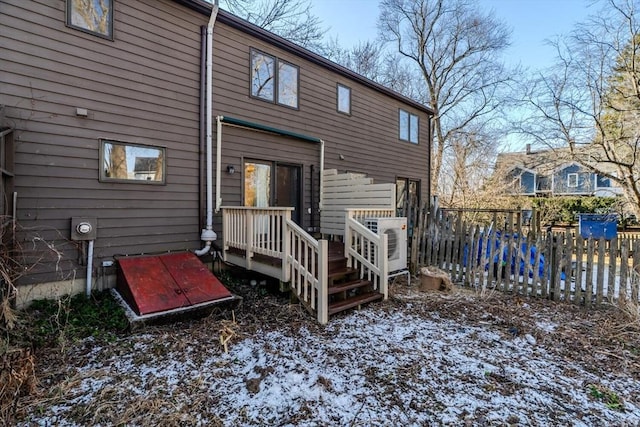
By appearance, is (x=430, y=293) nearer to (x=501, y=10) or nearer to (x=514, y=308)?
(x=514, y=308)

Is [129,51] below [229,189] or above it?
above

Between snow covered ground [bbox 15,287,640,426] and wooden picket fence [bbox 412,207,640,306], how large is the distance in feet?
2.55

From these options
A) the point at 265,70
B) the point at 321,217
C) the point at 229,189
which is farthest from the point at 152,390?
the point at 265,70

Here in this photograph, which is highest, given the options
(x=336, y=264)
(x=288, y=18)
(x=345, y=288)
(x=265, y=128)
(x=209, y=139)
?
(x=288, y=18)

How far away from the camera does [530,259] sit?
234 inches

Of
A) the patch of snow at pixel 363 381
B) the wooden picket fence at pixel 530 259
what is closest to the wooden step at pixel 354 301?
the patch of snow at pixel 363 381

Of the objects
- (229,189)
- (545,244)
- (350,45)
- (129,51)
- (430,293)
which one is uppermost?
(350,45)

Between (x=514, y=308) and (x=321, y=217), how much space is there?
4351 mm

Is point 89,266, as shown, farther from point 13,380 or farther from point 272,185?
point 272,185

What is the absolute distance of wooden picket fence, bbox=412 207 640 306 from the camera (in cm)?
484

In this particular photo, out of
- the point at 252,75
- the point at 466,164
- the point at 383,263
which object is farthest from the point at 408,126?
the point at 466,164

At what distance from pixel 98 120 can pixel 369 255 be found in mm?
4546

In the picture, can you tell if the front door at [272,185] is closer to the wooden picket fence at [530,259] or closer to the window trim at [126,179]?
the window trim at [126,179]

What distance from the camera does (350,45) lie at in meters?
18.5
